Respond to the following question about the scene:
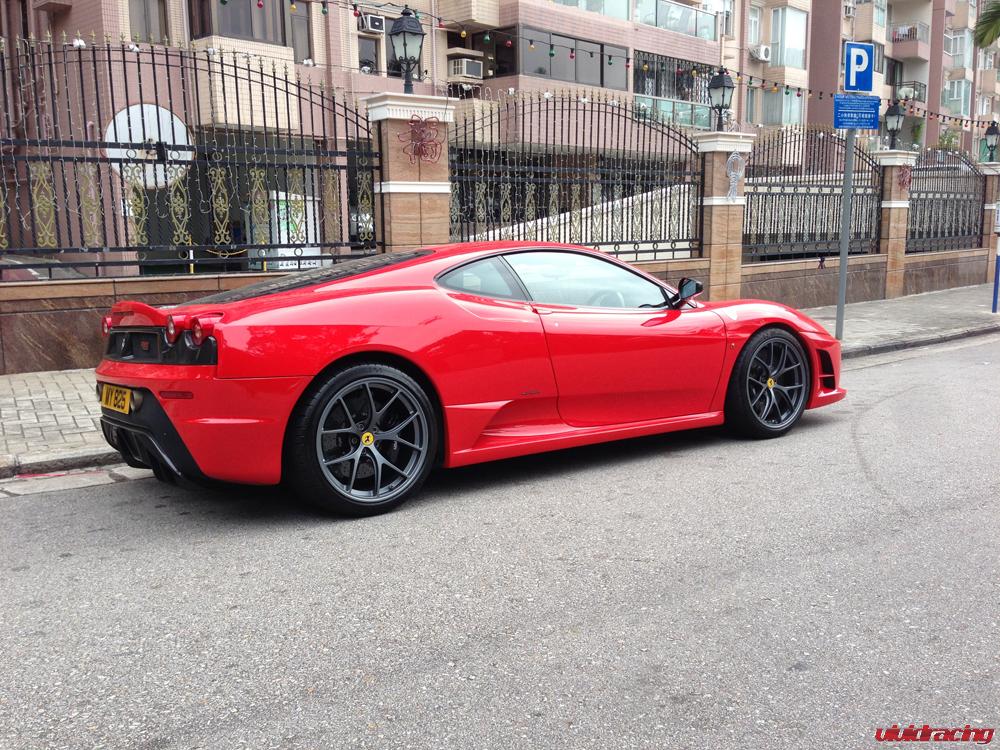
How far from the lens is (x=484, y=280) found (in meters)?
5.18

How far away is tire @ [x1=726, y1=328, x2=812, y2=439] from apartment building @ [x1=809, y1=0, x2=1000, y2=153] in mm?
36093

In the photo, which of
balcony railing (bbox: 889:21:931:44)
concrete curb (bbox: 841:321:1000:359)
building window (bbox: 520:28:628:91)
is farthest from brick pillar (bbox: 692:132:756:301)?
balcony railing (bbox: 889:21:931:44)

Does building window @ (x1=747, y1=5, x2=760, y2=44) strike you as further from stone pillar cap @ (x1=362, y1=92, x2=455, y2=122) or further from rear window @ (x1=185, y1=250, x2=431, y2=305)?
rear window @ (x1=185, y1=250, x2=431, y2=305)

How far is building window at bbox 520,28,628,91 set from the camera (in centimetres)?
2549

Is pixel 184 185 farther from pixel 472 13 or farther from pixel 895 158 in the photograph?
pixel 472 13

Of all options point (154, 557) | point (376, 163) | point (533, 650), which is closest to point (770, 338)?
point (533, 650)

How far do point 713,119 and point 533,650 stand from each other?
28.3m

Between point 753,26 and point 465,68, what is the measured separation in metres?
17.4

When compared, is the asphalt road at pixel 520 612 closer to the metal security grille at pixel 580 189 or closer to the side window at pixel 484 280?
the side window at pixel 484 280

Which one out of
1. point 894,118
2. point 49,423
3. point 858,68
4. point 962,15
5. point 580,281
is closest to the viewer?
point 580,281

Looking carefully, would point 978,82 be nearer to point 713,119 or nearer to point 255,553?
point 713,119

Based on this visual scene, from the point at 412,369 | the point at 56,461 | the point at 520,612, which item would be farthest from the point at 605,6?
the point at 520,612

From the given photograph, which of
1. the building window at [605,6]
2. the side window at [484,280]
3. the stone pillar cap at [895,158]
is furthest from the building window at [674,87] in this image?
the side window at [484,280]

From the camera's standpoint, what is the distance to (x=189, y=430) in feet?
14.0
